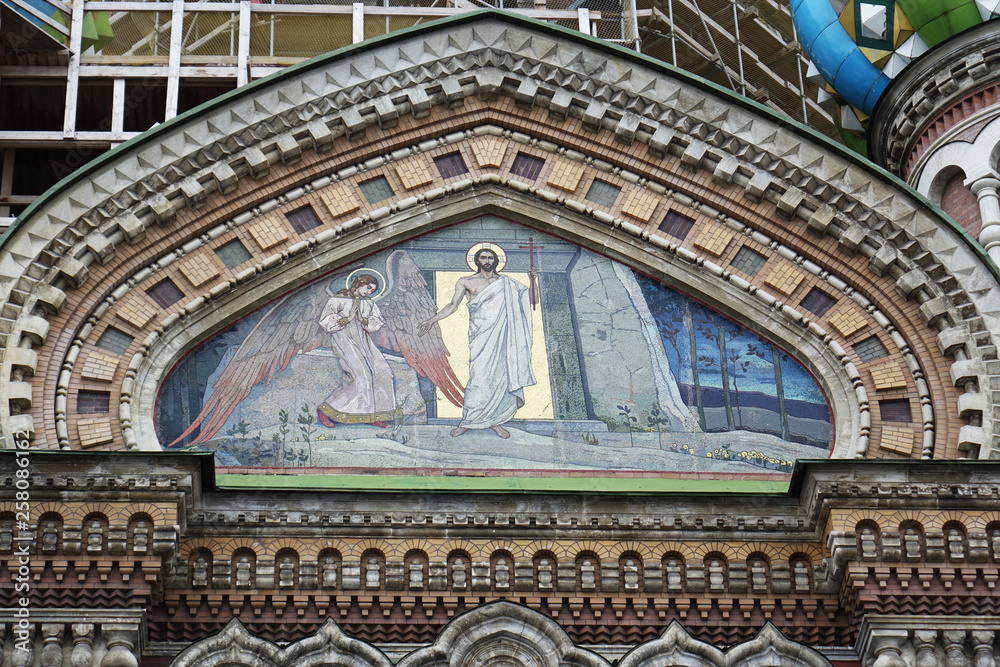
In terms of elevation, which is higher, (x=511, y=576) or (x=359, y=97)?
(x=359, y=97)

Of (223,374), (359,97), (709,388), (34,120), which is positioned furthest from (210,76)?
(709,388)

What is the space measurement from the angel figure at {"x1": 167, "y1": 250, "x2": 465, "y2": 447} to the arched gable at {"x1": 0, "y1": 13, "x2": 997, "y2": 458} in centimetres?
26

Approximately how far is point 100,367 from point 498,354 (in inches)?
116

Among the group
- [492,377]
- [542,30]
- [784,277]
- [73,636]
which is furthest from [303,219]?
[73,636]

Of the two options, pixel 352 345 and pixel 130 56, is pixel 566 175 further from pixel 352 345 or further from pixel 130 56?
pixel 130 56

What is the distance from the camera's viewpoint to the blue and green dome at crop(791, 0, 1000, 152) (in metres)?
17.3

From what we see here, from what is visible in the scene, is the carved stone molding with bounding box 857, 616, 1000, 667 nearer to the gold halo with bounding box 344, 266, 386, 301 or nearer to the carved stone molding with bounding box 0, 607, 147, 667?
the gold halo with bounding box 344, 266, 386, 301

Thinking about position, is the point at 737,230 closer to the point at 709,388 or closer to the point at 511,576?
the point at 709,388

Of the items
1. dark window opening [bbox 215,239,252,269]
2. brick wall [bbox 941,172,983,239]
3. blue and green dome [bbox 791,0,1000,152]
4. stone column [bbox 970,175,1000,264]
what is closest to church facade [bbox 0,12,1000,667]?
dark window opening [bbox 215,239,252,269]

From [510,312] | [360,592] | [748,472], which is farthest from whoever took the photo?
[510,312]

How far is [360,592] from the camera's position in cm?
1273

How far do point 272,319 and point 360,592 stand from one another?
273cm

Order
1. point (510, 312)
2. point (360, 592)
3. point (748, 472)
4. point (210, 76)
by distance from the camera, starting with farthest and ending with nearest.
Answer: point (210, 76) < point (510, 312) < point (748, 472) < point (360, 592)

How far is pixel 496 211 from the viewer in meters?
15.4
